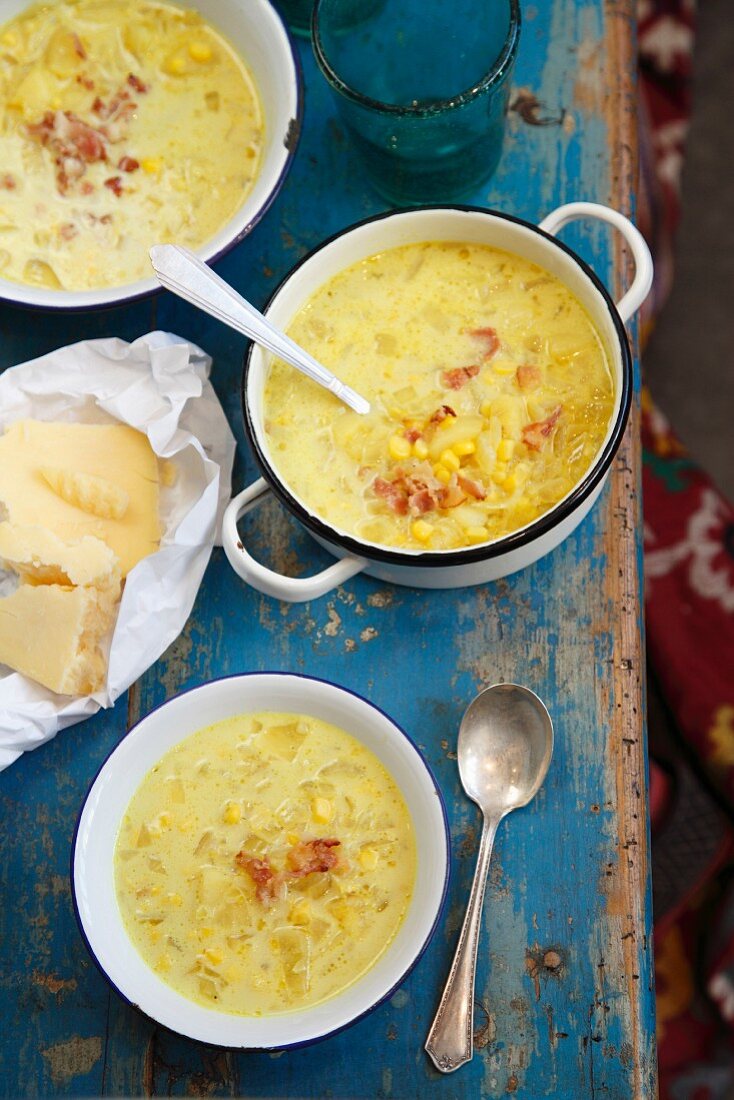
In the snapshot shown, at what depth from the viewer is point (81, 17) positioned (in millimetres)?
2016

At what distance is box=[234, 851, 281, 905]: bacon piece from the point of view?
5.37ft

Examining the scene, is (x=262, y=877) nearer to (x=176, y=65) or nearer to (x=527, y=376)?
(x=527, y=376)

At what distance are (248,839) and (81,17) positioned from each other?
1.45 meters

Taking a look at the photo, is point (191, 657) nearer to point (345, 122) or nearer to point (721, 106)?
point (345, 122)

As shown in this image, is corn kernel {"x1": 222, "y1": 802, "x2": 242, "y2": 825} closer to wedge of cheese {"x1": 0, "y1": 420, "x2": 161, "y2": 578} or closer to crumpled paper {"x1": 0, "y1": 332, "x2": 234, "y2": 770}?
crumpled paper {"x1": 0, "y1": 332, "x2": 234, "y2": 770}

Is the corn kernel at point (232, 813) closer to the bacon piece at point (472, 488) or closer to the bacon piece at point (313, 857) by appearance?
the bacon piece at point (313, 857)

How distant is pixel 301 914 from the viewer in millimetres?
1620

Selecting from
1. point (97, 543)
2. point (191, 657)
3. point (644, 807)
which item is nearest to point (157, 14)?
point (97, 543)

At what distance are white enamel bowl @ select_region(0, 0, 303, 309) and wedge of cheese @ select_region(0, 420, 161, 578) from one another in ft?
0.68

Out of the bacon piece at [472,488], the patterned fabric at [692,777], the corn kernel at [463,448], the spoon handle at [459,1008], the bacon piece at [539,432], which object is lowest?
the patterned fabric at [692,777]

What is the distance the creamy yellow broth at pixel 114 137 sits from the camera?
6.21 ft

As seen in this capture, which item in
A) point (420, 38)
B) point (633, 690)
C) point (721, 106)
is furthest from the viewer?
point (721, 106)

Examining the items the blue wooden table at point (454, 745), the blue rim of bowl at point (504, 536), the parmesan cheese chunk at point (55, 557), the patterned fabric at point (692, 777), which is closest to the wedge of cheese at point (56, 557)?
the parmesan cheese chunk at point (55, 557)

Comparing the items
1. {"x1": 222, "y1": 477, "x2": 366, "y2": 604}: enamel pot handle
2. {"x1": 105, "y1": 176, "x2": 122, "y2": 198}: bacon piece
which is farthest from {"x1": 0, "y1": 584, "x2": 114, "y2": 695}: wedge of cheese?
{"x1": 105, "y1": 176, "x2": 122, "y2": 198}: bacon piece
